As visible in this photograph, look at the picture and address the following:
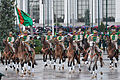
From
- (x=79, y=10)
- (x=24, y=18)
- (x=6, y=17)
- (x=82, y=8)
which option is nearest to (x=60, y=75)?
(x=24, y=18)

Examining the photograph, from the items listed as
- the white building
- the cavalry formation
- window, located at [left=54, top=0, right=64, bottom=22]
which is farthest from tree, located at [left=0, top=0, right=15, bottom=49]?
window, located at [left=54, top=0, right=64, bottom=22]

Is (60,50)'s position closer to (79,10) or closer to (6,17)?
(6,17)

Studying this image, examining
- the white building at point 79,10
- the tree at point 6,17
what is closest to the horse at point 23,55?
the tree at point 6,17

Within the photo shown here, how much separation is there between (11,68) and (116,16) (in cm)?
7502

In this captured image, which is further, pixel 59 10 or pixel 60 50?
pixel 59 10

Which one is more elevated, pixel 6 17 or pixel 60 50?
pixel 6 17

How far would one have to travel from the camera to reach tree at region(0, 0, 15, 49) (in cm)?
3741

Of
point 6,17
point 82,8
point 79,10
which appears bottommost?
point 79,10

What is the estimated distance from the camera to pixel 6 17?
37.6m

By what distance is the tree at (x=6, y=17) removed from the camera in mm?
37406

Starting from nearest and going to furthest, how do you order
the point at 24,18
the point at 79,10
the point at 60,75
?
the point at 60,75
the point at 24,18
the point at 79,10

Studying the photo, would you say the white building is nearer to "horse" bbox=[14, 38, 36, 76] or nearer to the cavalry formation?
the cavalry formation

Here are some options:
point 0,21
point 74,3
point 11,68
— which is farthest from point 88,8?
point 11,68

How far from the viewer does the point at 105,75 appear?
24375mm
